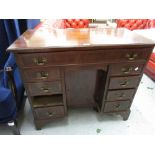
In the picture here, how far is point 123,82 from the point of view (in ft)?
3.80

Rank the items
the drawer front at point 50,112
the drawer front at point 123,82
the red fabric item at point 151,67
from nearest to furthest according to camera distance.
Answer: the drawer front at point 123,82 < the drawer front at point 50,112 < the red fabric item at point 151,67

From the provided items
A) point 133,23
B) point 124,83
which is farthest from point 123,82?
point 133,23

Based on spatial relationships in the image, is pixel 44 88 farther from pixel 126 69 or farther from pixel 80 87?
pixel 126 69

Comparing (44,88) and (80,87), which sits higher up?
(44,88)

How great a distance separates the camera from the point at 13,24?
1409 mm

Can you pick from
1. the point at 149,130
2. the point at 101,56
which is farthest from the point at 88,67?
the point at 149,130

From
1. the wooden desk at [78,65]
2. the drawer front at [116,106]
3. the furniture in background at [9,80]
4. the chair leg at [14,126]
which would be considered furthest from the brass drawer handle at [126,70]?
the chair leg at [14,126]

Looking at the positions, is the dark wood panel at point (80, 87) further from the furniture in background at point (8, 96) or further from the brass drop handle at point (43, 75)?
the furniture in background at point (8, 96)

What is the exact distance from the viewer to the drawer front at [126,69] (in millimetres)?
1067

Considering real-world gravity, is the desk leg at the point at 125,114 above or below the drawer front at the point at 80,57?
below

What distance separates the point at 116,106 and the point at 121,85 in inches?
10.8

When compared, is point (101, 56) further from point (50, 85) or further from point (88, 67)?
point (50, 85)

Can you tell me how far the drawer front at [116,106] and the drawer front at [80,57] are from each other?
0.47m

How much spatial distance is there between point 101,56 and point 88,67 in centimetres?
Answer: 13
